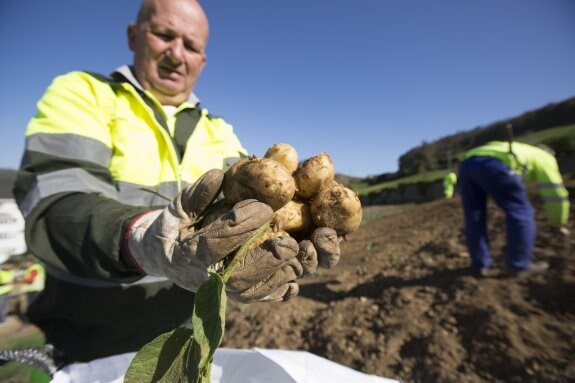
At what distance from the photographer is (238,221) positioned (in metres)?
0.91

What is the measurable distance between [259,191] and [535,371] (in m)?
2.91

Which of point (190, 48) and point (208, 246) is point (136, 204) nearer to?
point (208, 246)

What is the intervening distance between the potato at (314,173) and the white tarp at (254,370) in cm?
93

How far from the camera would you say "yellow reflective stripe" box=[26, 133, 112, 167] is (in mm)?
1327

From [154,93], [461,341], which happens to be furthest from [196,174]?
[461,341]

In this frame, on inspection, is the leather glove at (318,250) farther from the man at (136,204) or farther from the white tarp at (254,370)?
the white tarp at (254,370)

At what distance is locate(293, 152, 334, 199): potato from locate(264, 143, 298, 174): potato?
35 mm

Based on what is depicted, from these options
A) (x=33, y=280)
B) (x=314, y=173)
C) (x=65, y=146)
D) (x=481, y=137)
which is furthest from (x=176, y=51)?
(x=481, y=137)

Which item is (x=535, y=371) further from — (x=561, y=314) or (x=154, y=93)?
(x=154, y=93)

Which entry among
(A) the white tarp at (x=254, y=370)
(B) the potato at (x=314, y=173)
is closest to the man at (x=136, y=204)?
(A) the white tarp at (x=254, y=370)

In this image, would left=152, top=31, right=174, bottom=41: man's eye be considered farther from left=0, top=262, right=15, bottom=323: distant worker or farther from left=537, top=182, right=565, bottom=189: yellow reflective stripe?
left=537, top=182, right=565, bottom=189: yellow reflective stripe

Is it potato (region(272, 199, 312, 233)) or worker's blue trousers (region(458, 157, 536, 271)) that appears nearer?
potato (region(272, 199, 312, 233))

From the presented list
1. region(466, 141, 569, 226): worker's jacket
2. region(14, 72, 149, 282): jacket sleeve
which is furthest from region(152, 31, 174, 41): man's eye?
region(466, 141, 569, 226): worker's jacket

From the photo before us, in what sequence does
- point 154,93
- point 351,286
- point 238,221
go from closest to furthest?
point 238,221, point 154,93, point 351,286
